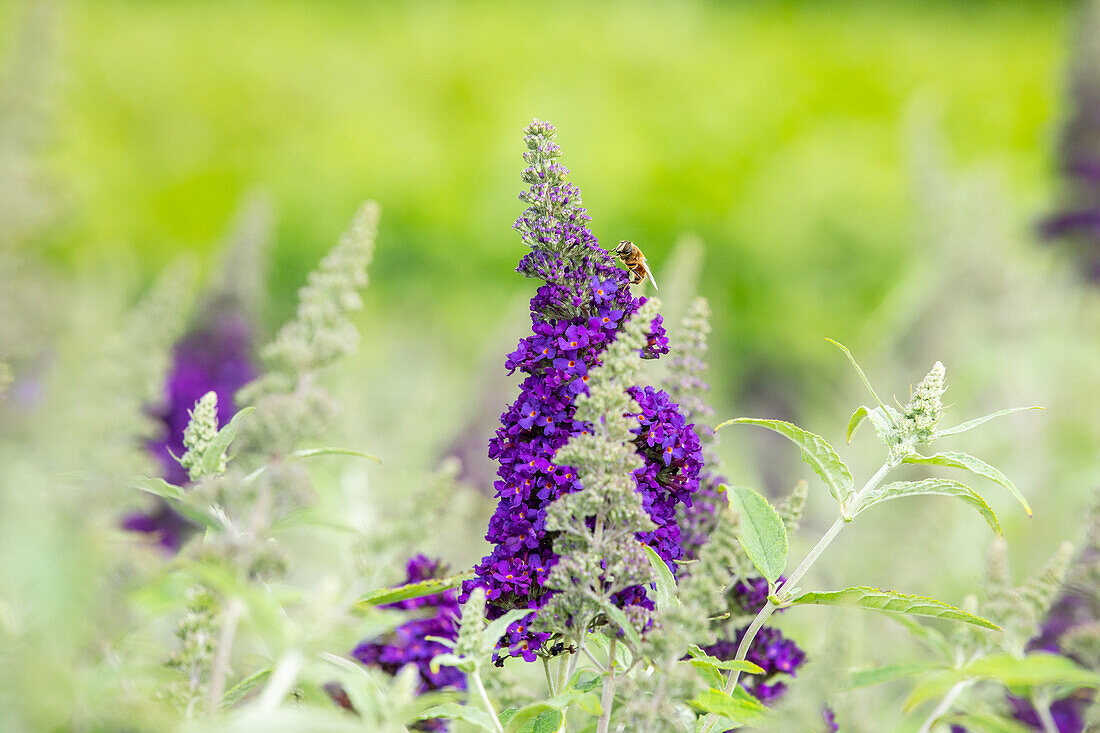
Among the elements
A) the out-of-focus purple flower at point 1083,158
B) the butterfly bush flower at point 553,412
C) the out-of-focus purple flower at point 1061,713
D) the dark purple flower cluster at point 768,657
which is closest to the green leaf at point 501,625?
the butterfly bush flower at point 553,412

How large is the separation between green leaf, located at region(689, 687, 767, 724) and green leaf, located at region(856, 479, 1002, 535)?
0.52 ft

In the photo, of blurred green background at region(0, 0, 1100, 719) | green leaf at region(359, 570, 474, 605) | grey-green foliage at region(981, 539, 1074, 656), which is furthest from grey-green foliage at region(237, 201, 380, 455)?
blurred green background at region(0, 0, 1100, 719)

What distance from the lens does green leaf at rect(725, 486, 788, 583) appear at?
0.63 metres

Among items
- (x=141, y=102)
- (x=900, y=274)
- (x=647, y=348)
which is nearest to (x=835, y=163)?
(x=900, y=274)

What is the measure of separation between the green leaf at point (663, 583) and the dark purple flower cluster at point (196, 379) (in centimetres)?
99

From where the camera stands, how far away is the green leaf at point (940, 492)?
0.61 meters

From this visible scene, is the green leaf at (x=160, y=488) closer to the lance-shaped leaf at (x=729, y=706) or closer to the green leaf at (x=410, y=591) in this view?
the green leaf at (x=410, y=591)

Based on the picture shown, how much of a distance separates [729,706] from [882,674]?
7.7 inches

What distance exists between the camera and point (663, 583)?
1.99 ft

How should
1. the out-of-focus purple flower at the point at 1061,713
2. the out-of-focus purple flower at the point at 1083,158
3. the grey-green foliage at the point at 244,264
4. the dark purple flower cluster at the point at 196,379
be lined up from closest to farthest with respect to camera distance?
the out-of-focus purple flower at the point at 1061,713
the dark purple flower cluster at the point at 196,379
the grey-green foliage at the point at 244,264
the out-of-focus purple flower at the point at 1083,158

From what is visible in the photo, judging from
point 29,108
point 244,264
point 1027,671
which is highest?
point 244,264

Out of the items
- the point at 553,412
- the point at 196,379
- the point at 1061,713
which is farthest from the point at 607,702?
the point at 196,379

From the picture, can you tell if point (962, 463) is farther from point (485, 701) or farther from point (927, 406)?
point (485, 701)

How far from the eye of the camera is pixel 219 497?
0.58 metres
